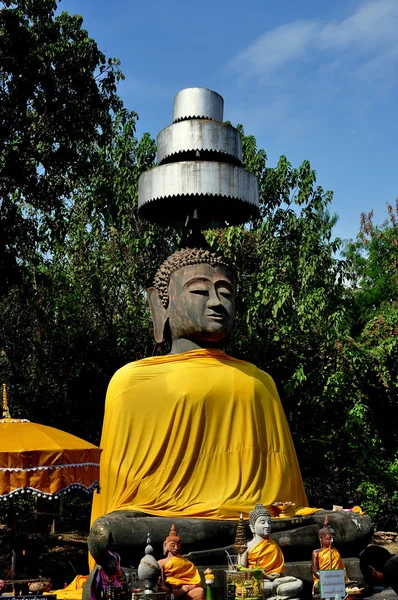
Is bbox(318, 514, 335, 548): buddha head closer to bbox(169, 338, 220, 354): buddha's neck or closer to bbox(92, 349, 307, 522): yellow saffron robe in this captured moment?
bbox(92, 349, 307, 522): yellow saffron robe

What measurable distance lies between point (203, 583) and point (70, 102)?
9.25m

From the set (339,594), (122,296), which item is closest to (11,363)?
(122,296)

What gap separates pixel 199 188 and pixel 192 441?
127 inches

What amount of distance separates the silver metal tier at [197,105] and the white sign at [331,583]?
20.5ft

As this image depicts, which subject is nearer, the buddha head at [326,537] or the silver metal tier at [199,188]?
the buddha head at [326,537]

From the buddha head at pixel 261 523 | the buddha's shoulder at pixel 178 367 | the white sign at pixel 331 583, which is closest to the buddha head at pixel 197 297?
the buddha's shoulder at pixel 178 367

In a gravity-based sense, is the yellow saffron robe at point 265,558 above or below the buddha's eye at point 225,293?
below

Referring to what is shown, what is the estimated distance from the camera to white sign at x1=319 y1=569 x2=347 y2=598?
630cm

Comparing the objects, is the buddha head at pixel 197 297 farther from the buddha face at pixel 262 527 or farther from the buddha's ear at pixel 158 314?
the buddha face at pixel 262 527

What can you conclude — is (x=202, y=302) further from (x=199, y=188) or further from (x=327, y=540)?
(x=327, y=540)

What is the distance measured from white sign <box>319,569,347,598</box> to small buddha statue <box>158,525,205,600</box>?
106 cm

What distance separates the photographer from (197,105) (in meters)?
10.2

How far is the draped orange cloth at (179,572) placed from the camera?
6.51 meters

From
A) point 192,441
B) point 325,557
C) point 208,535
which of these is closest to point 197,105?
point 192,441
